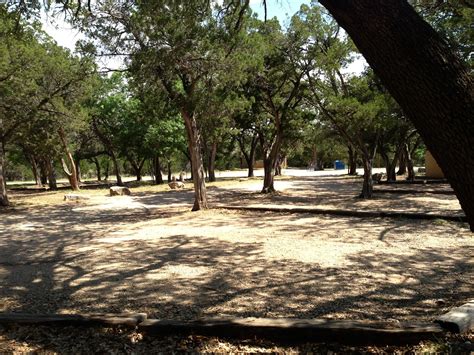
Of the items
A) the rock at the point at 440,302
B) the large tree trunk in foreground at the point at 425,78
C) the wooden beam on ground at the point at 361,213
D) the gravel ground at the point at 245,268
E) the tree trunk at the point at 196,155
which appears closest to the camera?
the large tree trunk in foreground at the point at 425,78

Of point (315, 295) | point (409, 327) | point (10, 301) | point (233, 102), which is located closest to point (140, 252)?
point (10, 301)

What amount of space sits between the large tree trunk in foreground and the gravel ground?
2044 mm

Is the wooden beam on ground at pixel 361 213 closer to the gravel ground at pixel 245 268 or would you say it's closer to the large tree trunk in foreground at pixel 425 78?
the gravel ground at pixel 245 268

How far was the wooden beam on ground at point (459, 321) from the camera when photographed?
308cm

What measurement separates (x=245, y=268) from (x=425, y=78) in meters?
4.11

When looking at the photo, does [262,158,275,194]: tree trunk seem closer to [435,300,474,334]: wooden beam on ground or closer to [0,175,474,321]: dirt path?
[0,175,474,321]: dirt path

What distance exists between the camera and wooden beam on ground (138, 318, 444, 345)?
10.00 ft

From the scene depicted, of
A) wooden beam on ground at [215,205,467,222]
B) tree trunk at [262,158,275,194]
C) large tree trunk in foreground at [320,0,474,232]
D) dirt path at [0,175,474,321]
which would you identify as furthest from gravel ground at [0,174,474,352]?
tree trunk at [262,158,275,194]

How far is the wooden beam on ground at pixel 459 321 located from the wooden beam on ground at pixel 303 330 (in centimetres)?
7

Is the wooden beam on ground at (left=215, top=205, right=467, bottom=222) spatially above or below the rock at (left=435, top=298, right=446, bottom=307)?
above

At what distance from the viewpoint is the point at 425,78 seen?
2281 millimetres

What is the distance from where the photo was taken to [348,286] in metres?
4.81

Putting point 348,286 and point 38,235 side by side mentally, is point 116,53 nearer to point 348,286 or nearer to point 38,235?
point 38,235

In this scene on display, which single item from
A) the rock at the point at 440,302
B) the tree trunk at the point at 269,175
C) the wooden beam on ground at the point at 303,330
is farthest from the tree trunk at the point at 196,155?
the wooden beam on ground at the point at 303,330
